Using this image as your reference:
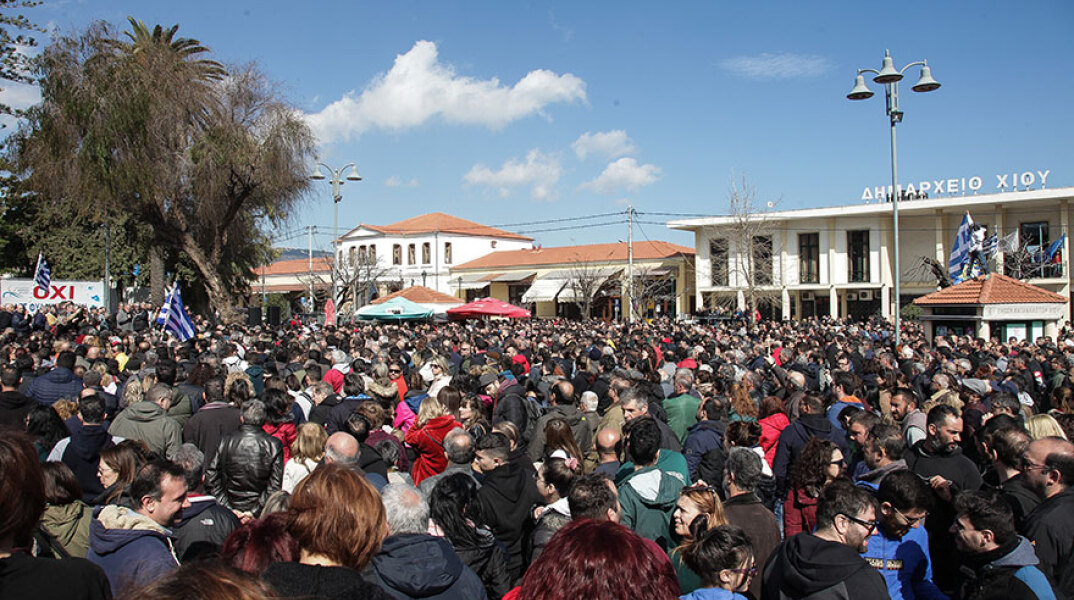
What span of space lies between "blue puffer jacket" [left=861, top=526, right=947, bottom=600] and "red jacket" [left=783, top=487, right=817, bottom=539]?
879 millimetres

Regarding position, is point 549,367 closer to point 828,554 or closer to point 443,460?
point 443,460

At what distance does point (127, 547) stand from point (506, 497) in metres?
1.98

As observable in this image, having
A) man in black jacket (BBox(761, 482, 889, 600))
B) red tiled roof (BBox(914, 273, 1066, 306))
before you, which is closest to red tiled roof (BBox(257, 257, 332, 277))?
red tiled roof (BBox(914, 273, 1066, 306))

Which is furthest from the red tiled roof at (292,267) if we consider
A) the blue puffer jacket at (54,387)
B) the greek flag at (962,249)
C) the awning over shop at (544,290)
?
the blue puffer jacket at (54,387)

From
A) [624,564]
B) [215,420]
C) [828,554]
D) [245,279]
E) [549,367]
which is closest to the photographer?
[624,564]

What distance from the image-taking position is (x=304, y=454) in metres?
4.79

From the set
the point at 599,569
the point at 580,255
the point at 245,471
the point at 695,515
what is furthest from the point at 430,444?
the point at 580,255

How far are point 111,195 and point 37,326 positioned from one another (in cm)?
875

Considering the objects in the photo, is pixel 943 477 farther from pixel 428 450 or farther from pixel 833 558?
pixel 428 450

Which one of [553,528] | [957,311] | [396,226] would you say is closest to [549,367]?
[553,528]

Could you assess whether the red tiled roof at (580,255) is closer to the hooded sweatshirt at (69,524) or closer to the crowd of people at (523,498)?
the crowd of people at (523,498)

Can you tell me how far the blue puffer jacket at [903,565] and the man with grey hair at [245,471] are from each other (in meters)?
3.60

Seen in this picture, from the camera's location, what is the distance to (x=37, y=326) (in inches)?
A: 702

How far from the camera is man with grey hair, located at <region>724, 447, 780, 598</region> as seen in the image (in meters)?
3.95
